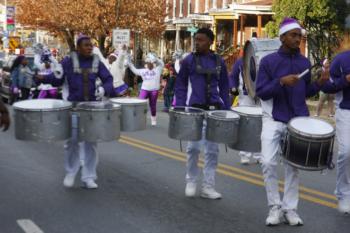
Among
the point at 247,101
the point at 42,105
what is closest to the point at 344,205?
the point at 42,105

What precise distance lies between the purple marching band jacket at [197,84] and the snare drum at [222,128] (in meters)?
0.46

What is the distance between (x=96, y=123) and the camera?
705cm

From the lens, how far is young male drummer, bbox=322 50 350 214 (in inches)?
262

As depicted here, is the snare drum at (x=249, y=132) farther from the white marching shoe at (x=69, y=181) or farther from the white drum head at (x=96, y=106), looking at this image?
the white marching shoe at (x=69, y=181)

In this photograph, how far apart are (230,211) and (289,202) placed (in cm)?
88

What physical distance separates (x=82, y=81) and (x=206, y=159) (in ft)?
5.94

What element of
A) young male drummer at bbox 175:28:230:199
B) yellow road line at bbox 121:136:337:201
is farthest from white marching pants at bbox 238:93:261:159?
young male drummer at bbox 175:28:230:199

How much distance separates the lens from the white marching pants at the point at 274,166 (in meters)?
6.18

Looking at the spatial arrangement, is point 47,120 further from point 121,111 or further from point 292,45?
point 292,45

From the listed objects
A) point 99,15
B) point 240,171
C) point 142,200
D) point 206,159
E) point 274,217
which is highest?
point 99,15

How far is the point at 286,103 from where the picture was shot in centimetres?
622

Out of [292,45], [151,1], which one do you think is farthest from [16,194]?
[151,1]

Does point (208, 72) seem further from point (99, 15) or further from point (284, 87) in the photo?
point (99, 15)

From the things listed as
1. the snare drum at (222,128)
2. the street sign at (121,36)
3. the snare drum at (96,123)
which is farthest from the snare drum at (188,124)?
the street sign at (121,36)
